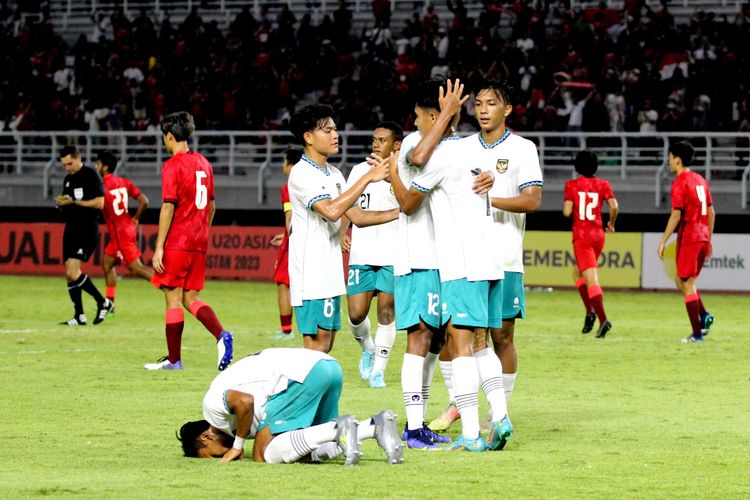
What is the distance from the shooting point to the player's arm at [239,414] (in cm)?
769

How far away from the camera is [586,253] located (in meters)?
18.3

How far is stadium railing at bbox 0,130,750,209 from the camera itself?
28891 millimetres

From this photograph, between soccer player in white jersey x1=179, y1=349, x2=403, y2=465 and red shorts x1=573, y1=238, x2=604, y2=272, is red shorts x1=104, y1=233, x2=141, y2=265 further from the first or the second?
soccer player in white jersey x1=179, y1=349, x2=403, y2=465

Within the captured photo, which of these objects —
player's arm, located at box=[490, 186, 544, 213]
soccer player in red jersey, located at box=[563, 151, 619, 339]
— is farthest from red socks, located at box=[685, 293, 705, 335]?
player's arm, located at box=[490, 186, 544, 213]

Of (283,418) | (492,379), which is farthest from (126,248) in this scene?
(283,418)

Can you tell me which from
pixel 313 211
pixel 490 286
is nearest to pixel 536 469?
pixel 490 286

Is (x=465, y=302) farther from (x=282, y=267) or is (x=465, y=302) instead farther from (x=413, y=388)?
(x=282, y=267)

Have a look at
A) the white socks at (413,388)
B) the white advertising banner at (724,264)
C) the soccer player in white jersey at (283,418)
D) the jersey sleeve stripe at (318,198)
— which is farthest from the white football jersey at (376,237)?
the white advertising banner at (724,264)

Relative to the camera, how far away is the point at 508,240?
918cm

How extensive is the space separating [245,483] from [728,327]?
1350 centimetres

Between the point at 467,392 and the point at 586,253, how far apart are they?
10.2 metres

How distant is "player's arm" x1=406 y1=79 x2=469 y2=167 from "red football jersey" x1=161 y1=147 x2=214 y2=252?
525 cm

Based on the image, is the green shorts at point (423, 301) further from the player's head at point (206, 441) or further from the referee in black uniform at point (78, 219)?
the referee in black uniform at point (78, 219)

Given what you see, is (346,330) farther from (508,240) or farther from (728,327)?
(508,240)
